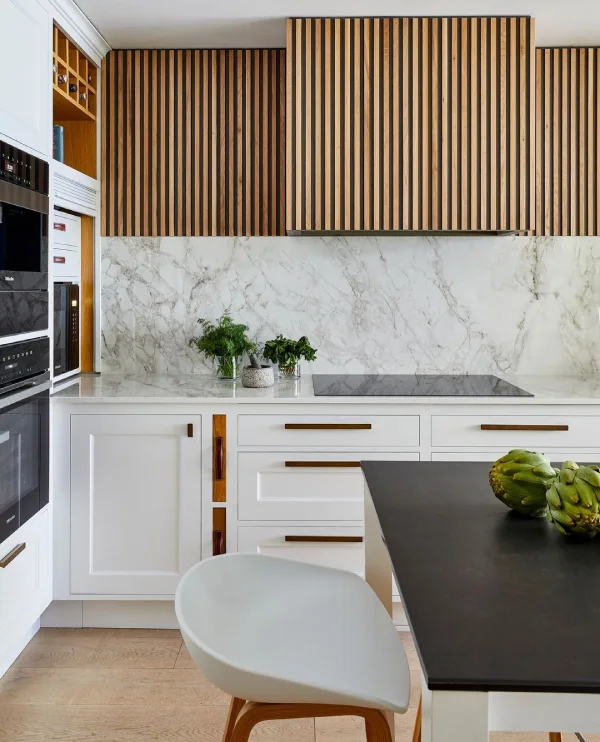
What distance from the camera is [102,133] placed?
11.5ft

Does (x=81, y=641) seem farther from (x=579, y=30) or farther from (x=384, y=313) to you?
(x=579, y=30)

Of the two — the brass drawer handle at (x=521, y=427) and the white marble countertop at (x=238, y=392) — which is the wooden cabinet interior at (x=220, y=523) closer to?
the white marble countertop at (x=238, y=392)

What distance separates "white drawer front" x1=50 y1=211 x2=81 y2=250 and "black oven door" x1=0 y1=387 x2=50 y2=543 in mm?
730

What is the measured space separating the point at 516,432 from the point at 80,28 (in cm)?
234

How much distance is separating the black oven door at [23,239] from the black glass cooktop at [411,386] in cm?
110

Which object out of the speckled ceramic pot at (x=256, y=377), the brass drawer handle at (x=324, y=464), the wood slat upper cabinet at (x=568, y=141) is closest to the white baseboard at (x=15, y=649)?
the brass drawer handle at (x=324, y=464)

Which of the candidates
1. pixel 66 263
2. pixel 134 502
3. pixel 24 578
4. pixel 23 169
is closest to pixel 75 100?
pixel 66 263

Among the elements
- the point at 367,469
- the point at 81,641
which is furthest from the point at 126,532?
the point at 367,469

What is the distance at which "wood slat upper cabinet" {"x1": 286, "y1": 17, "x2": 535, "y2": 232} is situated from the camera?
317 cm

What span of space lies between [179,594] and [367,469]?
57cm

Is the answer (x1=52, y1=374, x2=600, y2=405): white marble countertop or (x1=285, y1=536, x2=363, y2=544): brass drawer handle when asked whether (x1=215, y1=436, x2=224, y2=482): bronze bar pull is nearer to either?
(x1=52, y1=374, x2=600, y2=405): white marble countertop

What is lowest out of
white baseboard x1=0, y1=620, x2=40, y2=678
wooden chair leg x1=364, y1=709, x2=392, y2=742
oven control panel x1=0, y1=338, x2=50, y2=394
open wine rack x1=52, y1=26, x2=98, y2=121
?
white baseboard x1=0, y1=620, x2=40, y2=678

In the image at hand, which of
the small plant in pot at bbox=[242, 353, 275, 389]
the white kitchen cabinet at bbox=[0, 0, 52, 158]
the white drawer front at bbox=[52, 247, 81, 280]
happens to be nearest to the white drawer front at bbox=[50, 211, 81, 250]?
the white drawer front at bbox=[52, 247, 81, 280]

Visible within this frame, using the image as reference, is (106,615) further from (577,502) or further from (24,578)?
(577,502)
